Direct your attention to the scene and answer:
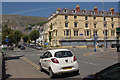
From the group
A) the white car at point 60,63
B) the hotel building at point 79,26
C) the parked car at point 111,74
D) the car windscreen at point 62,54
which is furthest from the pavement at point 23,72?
the hotel building at point 79,26

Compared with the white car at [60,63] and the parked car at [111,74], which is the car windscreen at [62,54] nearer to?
the white car at [60,63]

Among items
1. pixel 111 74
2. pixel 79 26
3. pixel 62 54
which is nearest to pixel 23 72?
pixel 62 54

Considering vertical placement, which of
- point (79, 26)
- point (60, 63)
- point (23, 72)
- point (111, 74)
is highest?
point (79, 26)

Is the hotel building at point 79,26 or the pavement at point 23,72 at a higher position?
the hotel building at point 79,26

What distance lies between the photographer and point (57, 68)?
30.0ft

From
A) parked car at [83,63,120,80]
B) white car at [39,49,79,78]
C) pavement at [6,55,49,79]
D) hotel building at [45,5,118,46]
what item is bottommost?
pavement at [6,55,49,79]

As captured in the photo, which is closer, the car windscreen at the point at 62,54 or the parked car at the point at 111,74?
the parked car at the point at 111,74

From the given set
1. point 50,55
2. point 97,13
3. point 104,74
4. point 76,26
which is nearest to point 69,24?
point 76,26

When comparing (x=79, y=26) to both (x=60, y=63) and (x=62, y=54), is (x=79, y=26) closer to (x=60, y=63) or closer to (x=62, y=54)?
(x=62, y=54)

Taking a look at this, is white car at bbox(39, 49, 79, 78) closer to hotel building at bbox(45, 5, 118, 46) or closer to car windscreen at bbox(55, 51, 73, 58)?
car windscreen at bbox(55, 51, 73, 58)

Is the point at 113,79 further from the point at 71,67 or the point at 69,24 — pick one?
the point at 69,24

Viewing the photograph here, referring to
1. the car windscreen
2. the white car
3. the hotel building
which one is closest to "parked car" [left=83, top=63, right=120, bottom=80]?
the white car

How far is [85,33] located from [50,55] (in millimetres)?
56019

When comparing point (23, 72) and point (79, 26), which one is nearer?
point (23, 72)
